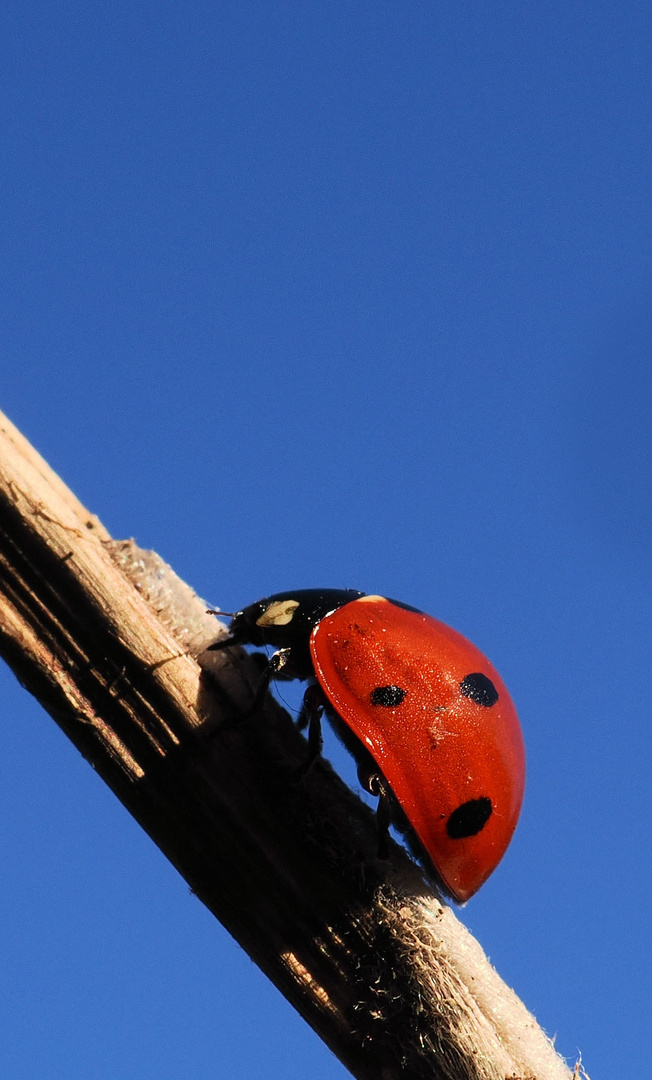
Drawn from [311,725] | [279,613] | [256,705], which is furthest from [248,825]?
[279,613]

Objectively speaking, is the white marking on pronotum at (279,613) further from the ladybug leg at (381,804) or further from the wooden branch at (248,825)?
the wooden branch at (248,825)

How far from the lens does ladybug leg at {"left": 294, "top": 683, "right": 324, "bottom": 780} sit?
231 centimetres

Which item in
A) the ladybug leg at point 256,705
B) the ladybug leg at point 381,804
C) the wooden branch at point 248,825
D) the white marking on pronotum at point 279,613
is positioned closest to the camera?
the wooden branch at point 248,825

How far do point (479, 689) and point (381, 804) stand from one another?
3.29 ft

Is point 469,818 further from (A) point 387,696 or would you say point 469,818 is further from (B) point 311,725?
(B) point 311,725

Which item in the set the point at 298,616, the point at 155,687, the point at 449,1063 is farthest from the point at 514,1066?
the point at 298,616

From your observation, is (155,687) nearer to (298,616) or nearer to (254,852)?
(254,852)

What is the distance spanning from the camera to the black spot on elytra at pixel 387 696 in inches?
142

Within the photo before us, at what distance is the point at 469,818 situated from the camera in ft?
11.6

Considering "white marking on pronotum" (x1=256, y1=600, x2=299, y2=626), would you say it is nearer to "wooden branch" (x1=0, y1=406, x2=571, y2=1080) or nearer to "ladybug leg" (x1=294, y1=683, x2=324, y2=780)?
"ladybug leg" (x1=294, y1=683, x2=324, y2=780)

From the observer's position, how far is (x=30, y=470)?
233cm

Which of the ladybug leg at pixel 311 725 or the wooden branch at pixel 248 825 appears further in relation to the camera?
the ladybug leg at pixel 311 725

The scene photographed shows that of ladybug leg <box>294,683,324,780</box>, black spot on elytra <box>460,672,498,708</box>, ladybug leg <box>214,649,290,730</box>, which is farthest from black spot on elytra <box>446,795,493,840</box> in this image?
ladybug leg <box>214,649,290,730</box>

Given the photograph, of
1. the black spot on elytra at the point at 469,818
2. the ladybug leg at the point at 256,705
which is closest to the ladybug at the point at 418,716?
the black spot on elytra at the point at 469,818
